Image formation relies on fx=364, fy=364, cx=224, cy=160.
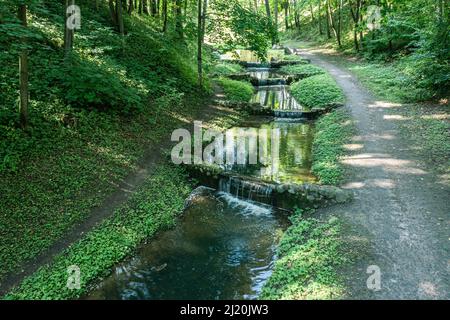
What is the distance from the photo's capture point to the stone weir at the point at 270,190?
971 centimetres

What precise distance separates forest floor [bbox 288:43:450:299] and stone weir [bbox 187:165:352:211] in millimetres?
401

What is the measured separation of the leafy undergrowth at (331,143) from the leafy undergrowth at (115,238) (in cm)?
432

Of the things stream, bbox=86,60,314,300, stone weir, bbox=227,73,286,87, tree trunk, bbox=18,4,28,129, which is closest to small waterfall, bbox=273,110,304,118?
stream, bbox=86,60,314,300

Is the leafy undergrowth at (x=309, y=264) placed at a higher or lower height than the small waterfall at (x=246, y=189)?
lower

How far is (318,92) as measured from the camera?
2053 centimetres

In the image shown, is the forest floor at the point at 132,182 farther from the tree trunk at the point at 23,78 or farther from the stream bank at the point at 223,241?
the tree trunk at the point at 23,78

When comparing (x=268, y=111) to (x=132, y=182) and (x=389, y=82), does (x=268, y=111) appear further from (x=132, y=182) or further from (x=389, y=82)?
(x=132, y=182)

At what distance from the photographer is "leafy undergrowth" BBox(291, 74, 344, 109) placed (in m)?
19.0

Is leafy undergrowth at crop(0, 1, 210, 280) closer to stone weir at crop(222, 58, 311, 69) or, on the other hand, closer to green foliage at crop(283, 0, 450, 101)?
green foliage at crop(283, 0, 450, 101)

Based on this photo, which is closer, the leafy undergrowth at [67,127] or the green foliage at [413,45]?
the leafy undergrowth at [67,127]

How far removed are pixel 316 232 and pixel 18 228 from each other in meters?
6.75

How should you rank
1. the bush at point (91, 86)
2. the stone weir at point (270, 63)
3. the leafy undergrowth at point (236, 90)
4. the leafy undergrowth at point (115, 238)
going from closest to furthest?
the leafy undergrowth at point (115, 238) < the bush at point (91, 86) < the leafy undergrowth at point (236, 90) < the stone weir at point (270, 63)

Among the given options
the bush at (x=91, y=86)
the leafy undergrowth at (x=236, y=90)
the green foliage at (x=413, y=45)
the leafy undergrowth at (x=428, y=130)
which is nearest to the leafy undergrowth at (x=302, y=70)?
the green foliage at (x=413, y=45)
